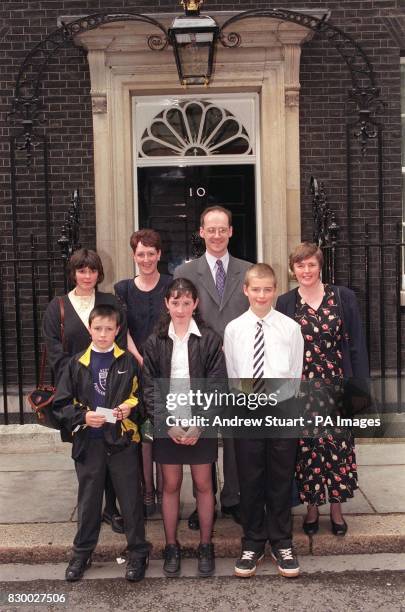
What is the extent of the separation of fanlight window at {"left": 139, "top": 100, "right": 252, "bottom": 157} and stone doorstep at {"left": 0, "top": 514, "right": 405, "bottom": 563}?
454 centimetres

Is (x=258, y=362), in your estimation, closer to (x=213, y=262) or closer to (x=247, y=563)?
(x=213, y=262)

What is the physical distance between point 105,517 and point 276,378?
5.30 ft

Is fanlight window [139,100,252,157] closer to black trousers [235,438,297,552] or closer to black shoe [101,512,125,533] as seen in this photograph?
black shoe [101,512,125,533]

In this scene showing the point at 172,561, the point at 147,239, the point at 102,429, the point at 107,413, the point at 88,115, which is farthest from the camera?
the point at 88,115

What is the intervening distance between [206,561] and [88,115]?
5.01m

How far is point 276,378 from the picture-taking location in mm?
4074

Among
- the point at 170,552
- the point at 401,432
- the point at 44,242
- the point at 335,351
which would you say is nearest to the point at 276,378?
the point at 335,351

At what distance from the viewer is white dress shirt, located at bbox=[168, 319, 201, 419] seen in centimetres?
405

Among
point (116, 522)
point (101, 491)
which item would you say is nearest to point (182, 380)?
point (101, 491)

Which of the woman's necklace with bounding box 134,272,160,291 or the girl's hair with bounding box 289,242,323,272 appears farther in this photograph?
the woman's necklace with bounding box 134,272,160,291

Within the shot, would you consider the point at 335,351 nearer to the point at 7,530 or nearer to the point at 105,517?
the point at 105,517

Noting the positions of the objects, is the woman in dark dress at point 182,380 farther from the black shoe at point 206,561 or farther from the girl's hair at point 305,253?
the girl's hair at point 305,253

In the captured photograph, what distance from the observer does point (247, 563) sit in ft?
13.8
